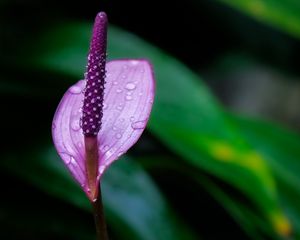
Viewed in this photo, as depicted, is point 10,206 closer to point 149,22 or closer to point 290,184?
point 290,184

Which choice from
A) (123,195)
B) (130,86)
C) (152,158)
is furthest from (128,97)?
(152,158)

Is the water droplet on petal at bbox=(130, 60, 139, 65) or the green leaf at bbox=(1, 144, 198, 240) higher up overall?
the water droplet on petal at bbox=(130, 60, 139, 65)

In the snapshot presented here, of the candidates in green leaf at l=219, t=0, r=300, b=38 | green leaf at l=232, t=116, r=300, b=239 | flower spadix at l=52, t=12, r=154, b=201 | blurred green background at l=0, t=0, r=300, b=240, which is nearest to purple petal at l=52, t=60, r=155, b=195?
flower spadix at l=52, t=12, r=154, b=201


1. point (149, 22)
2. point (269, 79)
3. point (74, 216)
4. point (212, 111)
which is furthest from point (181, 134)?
point (269, 79)

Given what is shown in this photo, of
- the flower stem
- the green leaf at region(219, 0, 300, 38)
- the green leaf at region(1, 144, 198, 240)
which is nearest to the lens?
the flower stem

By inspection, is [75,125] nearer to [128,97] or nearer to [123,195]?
[128,97]

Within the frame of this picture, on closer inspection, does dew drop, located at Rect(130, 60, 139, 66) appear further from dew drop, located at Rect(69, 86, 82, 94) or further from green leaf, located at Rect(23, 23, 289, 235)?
green leaf, located at Rect(23, 23, 289, 235)
